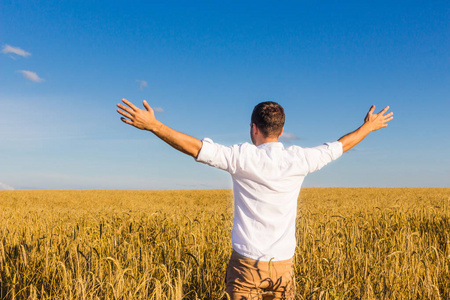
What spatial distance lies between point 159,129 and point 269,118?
737mm

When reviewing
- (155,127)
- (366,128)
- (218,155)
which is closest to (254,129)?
(218,155)

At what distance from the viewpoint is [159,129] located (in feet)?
6.51

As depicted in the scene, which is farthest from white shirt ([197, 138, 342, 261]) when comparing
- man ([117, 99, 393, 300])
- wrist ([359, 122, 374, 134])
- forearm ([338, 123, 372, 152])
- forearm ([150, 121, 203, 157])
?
wrist ([359, 122, 374, 134])

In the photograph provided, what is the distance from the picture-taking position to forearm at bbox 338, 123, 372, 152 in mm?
2641

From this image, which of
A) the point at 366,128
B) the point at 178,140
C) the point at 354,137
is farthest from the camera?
the point at 366,128

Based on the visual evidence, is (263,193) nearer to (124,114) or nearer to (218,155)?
(218,155)

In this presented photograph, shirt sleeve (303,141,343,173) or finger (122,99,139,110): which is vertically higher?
finger (122,99,139,110)

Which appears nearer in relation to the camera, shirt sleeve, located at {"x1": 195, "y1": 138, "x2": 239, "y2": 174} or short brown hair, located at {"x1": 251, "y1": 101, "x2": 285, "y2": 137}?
shirt sleeve, located at {"x1": 195, "y1": 138, "x2": 239, "y2": 174}

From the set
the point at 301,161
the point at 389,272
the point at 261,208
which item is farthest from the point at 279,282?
the point at 389,272

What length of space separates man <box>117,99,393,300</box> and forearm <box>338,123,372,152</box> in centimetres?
46

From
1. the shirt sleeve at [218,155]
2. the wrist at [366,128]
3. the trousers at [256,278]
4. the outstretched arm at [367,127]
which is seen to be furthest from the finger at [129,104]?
the wrist at [366,128]

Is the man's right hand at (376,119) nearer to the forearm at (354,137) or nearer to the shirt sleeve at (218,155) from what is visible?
the forearm at (354,137)

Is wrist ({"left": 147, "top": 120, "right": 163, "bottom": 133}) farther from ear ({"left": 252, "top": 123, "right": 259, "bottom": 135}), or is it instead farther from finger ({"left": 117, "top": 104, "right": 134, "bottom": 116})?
ear ({"left": 252, "top": 123, "right": 259, "bottom": 135})

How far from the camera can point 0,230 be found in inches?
237
